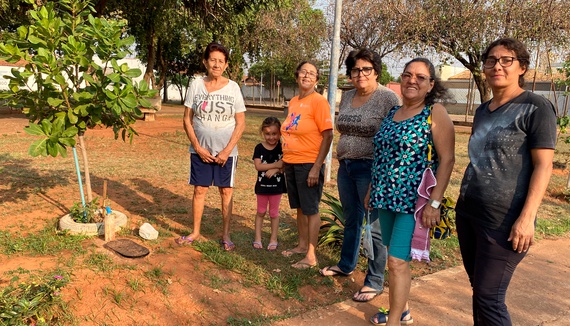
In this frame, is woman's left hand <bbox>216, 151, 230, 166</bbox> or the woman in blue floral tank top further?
woman's left hand <bbox>216, 151, 230, 166</bbox>

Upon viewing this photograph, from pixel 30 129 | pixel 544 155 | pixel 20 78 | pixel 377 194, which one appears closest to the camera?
pixel 544 155

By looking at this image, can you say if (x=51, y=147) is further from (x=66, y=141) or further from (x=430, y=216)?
(x=430, y=216)

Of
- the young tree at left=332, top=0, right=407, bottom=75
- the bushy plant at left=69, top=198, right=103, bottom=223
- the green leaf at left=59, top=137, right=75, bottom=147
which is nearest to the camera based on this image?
the green leaf at left=59, top=137, right=75, bottom=147

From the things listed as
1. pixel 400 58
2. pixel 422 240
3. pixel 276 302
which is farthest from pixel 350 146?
pixel 400 58

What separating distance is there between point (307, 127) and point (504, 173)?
1.76 meters

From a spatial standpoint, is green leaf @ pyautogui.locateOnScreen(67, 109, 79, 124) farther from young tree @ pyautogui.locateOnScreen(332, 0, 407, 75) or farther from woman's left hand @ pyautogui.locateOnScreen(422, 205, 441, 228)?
young tree @ pyautogui.locateOnScreen(332, 0, 407, 75)

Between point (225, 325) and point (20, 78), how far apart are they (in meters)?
2.74

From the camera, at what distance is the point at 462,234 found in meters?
2.43

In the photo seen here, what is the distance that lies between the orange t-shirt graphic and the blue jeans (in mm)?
338

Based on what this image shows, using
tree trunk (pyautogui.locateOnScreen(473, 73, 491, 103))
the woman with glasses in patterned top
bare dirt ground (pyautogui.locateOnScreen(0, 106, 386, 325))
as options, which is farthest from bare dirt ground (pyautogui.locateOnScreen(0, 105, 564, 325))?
tree trunk (pyautogui.locateOnScreen(473, 73, 491, 103))

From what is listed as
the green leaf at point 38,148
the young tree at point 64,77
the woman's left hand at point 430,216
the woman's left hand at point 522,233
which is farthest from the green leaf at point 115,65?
the woman's left hand at point 522,233

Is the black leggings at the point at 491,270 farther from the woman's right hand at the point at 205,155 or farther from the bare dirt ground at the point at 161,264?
the woman's right hand at the point at 205,155

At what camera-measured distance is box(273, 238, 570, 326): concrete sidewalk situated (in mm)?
3119

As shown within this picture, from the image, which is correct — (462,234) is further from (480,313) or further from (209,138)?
(209,138)
